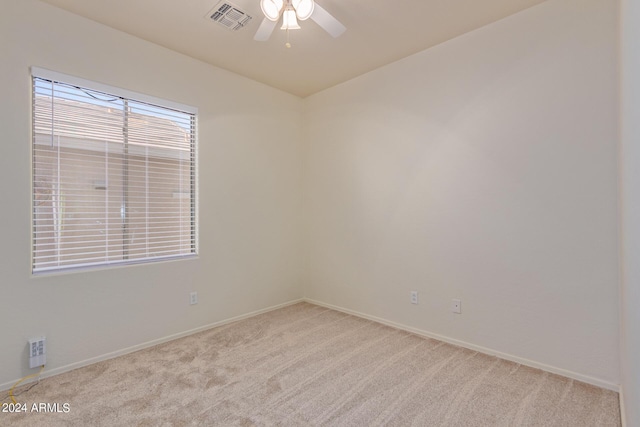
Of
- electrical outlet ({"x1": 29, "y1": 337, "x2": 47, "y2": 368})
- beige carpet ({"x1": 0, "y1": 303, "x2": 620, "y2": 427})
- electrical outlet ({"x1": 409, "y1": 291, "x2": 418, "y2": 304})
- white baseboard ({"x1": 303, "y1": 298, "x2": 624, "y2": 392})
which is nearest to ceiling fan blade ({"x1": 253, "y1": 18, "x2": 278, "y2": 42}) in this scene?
beige carpet ({"x1": 0, "y1": 303, "x2": 620, "y2": 427})

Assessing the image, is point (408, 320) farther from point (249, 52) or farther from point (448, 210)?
point (249, 52)

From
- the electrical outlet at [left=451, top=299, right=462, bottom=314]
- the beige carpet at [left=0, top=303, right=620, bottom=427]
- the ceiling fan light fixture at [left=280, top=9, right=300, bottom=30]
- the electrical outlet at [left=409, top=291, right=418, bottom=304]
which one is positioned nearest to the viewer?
the beige carpet at [left=0, top=303, right=620, bottom=427]

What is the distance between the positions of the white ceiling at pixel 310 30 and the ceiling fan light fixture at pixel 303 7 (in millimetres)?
356

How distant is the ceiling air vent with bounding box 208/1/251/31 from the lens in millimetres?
2308

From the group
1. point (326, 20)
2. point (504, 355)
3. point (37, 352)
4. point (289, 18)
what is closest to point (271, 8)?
point (289, 18)

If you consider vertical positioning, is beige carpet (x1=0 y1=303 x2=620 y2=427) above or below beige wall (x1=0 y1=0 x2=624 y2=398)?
below

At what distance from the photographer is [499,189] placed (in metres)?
2.54

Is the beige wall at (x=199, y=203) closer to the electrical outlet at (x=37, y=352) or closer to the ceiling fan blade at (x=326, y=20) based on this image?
the electrical outlet at (x=37, y=352)

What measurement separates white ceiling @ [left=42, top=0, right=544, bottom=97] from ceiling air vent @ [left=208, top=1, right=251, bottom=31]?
0.04m

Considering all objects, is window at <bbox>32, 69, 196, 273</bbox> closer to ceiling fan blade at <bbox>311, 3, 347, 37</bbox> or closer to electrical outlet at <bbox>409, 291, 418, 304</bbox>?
ceiling fan blade at <bbox>311, 3, 347, 37</bbox>

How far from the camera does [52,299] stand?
7.57 feet

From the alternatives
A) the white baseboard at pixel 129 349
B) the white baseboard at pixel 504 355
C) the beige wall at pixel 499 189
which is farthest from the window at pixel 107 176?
the white baseboard at pixel 504 355

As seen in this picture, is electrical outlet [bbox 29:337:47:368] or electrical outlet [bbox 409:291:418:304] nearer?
electrical outlet [bbox 29:337:47:368]

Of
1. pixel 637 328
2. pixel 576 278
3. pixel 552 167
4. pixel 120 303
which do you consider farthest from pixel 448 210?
pixel 120 303
